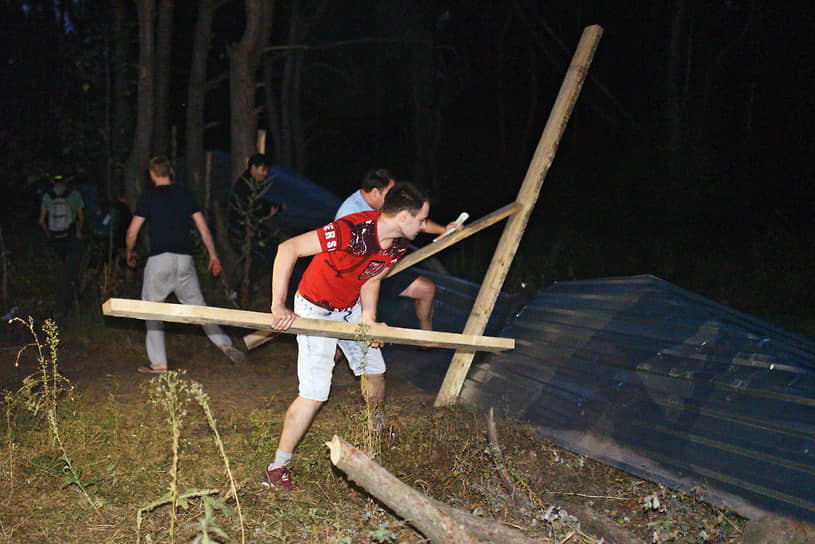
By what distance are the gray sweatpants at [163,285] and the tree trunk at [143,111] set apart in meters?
4.44

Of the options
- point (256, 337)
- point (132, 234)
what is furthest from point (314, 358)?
point (132, 234)

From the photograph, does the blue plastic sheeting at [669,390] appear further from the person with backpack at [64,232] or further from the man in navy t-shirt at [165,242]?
the person with backpack at [64,232]

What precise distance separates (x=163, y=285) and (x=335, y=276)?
8.64ft

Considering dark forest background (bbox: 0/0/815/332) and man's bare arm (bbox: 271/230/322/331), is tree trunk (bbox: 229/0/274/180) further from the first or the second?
man's bare arm (bbox: 271/230/322/331)

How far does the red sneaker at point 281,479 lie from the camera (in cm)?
423

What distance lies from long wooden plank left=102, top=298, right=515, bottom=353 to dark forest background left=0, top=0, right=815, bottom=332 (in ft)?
18.4

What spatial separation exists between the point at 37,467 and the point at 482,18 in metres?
24.8

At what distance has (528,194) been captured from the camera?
18.1 ft

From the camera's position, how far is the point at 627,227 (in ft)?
55.1

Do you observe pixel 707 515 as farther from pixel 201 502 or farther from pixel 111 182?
pixel 111 182

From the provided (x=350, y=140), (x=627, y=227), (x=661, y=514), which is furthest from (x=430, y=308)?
(x=350, y=140)

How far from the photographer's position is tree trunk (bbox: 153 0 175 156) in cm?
1159

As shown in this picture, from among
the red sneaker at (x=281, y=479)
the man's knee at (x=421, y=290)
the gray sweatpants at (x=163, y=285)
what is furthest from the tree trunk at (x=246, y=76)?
the red sneaker at (x=281, y=479)

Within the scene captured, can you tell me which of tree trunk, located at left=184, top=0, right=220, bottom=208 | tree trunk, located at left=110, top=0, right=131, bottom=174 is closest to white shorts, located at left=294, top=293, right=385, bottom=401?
tree trunk, located at left=184, top=0, right=220, bottom=208
